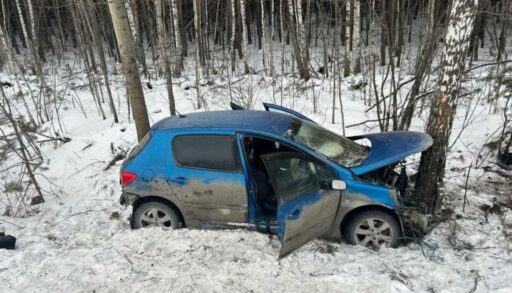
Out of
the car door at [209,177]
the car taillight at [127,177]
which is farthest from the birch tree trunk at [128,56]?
the car door at [209,177]

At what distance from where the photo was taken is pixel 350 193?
162 inches

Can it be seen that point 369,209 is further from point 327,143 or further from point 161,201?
point 161,201

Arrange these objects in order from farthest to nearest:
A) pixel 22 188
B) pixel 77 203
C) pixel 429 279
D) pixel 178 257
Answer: pixel 22 188
pixel 77 203
pixel 178 257
pixel 429 279

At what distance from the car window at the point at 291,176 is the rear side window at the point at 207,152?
1.69 feet

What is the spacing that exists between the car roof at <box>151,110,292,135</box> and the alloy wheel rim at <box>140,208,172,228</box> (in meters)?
1.07

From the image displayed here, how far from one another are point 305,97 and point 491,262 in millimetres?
8060

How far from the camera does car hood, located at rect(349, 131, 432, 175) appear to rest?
4.23 meters

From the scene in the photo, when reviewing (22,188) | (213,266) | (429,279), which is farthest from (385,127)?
(22,188)

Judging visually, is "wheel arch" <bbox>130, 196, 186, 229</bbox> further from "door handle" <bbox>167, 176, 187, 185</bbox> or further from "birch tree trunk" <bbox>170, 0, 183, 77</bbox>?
"birch tree trunk" <bbox>170, 0, 183, 77</bbox>

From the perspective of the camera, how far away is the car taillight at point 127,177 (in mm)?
4680

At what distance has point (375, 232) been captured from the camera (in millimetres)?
4223

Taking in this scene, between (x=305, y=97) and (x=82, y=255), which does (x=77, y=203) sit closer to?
(x=82, y=255)

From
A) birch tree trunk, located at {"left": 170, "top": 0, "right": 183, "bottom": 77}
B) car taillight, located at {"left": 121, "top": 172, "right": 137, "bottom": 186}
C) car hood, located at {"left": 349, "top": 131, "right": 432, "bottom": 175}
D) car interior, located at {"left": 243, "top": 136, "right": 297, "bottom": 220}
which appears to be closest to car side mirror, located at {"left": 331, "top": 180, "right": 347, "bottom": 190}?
car hood, located at {"left": 349, "top": 131, "right": 432, "bottom": 175}

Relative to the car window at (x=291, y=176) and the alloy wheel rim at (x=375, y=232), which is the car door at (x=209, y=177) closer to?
the car window at (x=291, y=176)
